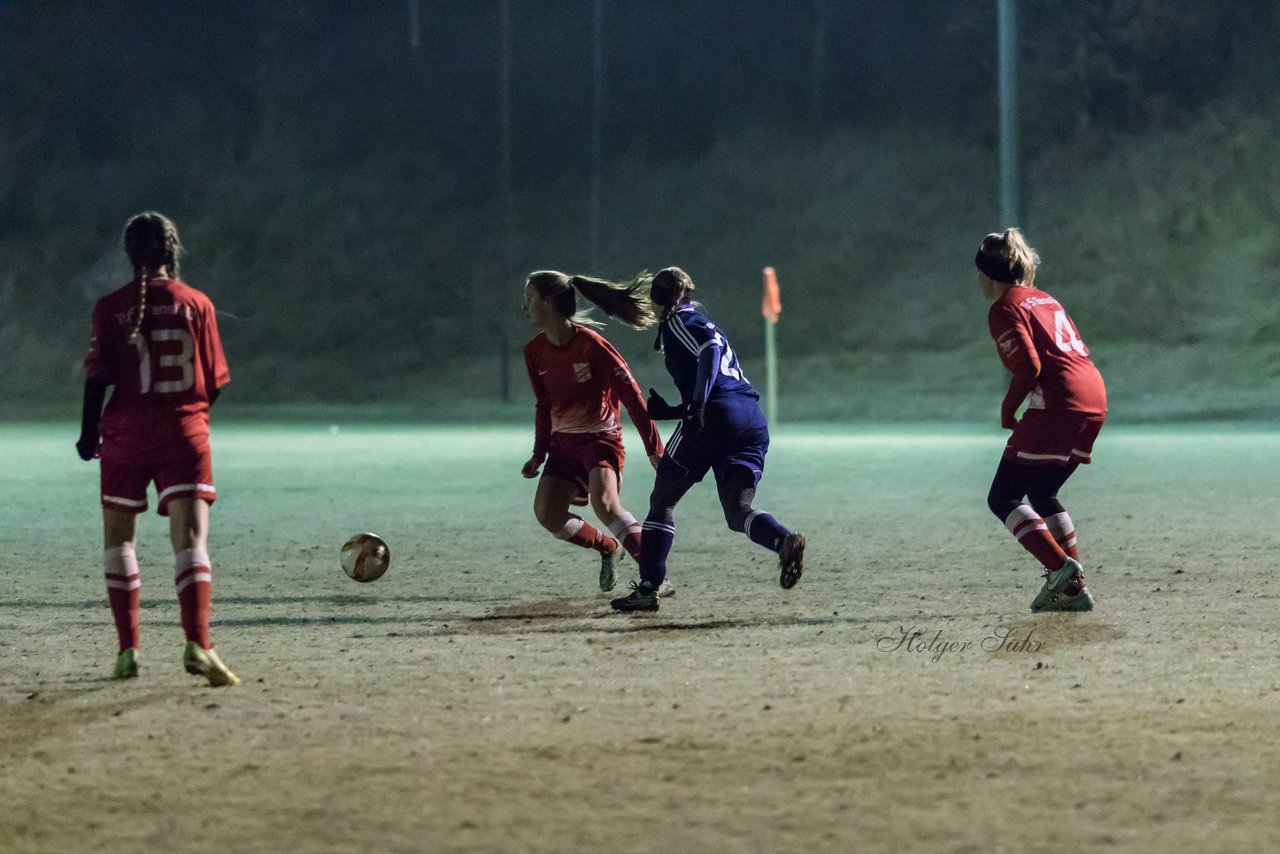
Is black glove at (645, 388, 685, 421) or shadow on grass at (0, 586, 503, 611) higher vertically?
black glove at (645, 388, 685, 421)

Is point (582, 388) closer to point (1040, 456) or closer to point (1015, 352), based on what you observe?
point (1015, 352)

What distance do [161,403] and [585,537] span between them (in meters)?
3.29

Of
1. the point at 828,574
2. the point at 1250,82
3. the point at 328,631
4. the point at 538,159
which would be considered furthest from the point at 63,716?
the point at 538,159

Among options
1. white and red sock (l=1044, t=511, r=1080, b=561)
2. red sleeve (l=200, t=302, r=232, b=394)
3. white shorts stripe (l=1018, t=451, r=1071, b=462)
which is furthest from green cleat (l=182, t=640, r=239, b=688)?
white and red sock (l=1044, t=511, r=1080, b=561)

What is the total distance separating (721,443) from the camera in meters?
8.06

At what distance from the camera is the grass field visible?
169 inches

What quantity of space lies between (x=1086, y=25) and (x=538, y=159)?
19.1 m

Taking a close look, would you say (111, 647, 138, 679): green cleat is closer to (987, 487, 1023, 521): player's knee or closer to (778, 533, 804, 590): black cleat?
(778, 533, 804, 590): black cleat

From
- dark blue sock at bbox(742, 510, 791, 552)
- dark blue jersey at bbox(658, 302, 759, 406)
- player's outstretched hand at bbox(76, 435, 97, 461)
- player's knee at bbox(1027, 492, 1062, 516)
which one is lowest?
dark blue sock at bbox(742, 510, 791, 552)

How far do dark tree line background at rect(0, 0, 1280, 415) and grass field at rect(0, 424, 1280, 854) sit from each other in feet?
110

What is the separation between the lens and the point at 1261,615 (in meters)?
7.86

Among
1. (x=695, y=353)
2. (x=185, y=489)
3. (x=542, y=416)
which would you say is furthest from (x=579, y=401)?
(x=185, y=489)

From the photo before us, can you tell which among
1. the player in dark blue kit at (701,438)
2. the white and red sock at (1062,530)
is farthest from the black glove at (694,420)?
the white and red sock at (1062,530)

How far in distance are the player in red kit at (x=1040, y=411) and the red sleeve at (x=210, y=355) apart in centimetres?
349
